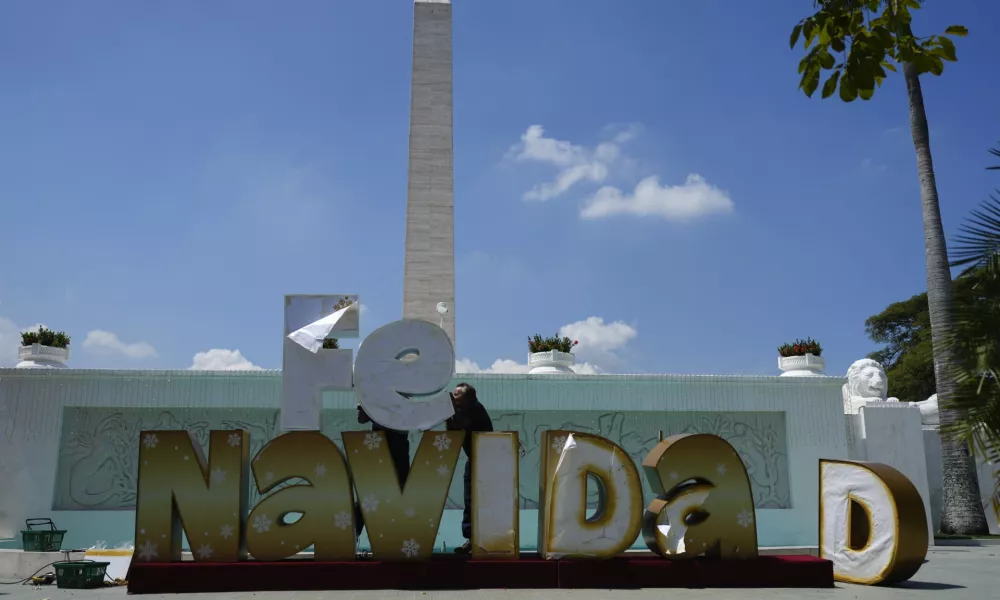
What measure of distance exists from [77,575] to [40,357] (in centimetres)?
841

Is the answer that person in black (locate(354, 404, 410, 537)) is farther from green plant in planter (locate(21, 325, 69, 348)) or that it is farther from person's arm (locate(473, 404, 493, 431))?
green plant in planter (locate(21, 325, 69, 348))

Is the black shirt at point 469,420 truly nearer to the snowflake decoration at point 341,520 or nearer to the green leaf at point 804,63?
the snowflake decoration at point 341,520

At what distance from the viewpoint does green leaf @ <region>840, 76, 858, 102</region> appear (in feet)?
18.8

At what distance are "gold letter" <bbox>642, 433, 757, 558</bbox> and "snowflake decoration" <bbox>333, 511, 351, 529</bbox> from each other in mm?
3315

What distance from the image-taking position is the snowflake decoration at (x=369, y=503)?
8914mm

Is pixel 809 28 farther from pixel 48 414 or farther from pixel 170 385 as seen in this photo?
pixel 48 414

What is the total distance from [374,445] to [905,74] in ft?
52.1

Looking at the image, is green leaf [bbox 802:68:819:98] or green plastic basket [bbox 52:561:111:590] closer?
green leaf [bbox 802:68:819:98]

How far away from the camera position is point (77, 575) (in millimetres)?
9125

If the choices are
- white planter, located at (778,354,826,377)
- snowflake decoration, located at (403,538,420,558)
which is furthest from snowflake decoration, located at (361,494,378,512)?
white planter, located at (778,354,826,377)

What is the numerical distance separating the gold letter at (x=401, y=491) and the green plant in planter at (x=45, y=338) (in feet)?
33.6

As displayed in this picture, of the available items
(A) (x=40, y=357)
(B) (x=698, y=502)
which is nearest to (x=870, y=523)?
(B) (x=698, y=502)

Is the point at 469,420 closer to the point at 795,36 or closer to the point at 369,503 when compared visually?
the point at 369,503

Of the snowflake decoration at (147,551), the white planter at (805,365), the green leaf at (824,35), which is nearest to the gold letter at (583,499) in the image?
the snowflake decoration at (147,551)
